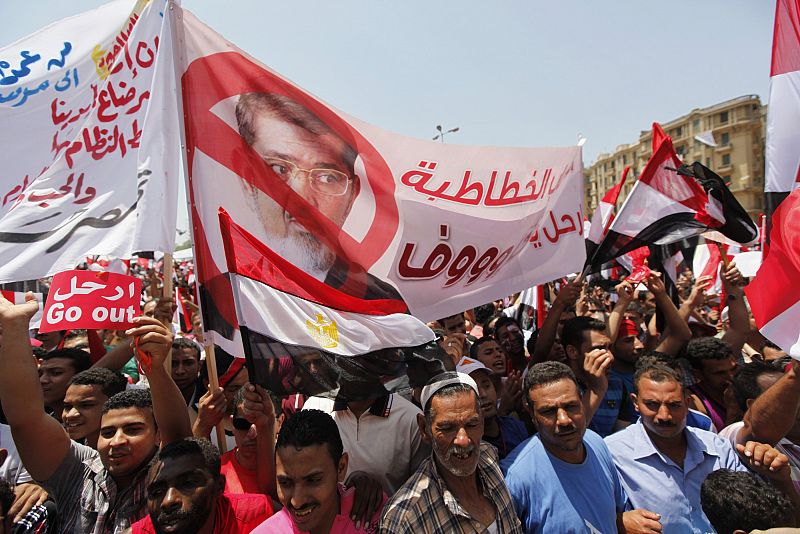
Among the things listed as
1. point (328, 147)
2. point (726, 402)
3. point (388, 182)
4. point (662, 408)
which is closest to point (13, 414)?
point (328, 147)

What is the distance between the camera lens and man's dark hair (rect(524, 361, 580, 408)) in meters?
2.62

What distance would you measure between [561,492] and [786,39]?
2823mm

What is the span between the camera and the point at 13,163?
3477mm

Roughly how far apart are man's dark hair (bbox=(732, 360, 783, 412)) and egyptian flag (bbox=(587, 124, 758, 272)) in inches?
58.8

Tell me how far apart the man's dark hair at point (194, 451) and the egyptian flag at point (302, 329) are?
490 millimetres

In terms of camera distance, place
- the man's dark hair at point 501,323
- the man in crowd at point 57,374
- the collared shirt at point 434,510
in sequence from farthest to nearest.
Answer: the man's dark hair at point 501,323
the man in crowd at point 57,374
the collared shirt at point 434,510

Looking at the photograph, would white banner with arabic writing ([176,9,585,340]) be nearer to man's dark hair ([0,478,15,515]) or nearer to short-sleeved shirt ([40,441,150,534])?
short-sleeved shirt ([40,441,150,534])

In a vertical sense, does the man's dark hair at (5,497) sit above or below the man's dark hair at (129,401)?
below

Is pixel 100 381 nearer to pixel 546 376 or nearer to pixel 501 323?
pixel 546 376

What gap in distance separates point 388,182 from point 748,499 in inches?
92.7

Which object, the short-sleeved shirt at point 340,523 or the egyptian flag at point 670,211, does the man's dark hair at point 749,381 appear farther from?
the short-sleeved shirt at point 340,523

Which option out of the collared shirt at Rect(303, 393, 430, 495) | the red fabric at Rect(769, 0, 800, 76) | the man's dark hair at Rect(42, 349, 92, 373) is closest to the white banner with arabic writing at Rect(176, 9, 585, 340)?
the collared shirt at Rect(303, 393, 430, 495)

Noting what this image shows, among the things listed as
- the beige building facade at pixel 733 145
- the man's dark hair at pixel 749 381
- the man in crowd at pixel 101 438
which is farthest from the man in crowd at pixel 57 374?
the beige building facade at pixel 733 145

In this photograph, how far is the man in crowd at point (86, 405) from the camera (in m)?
3.01
